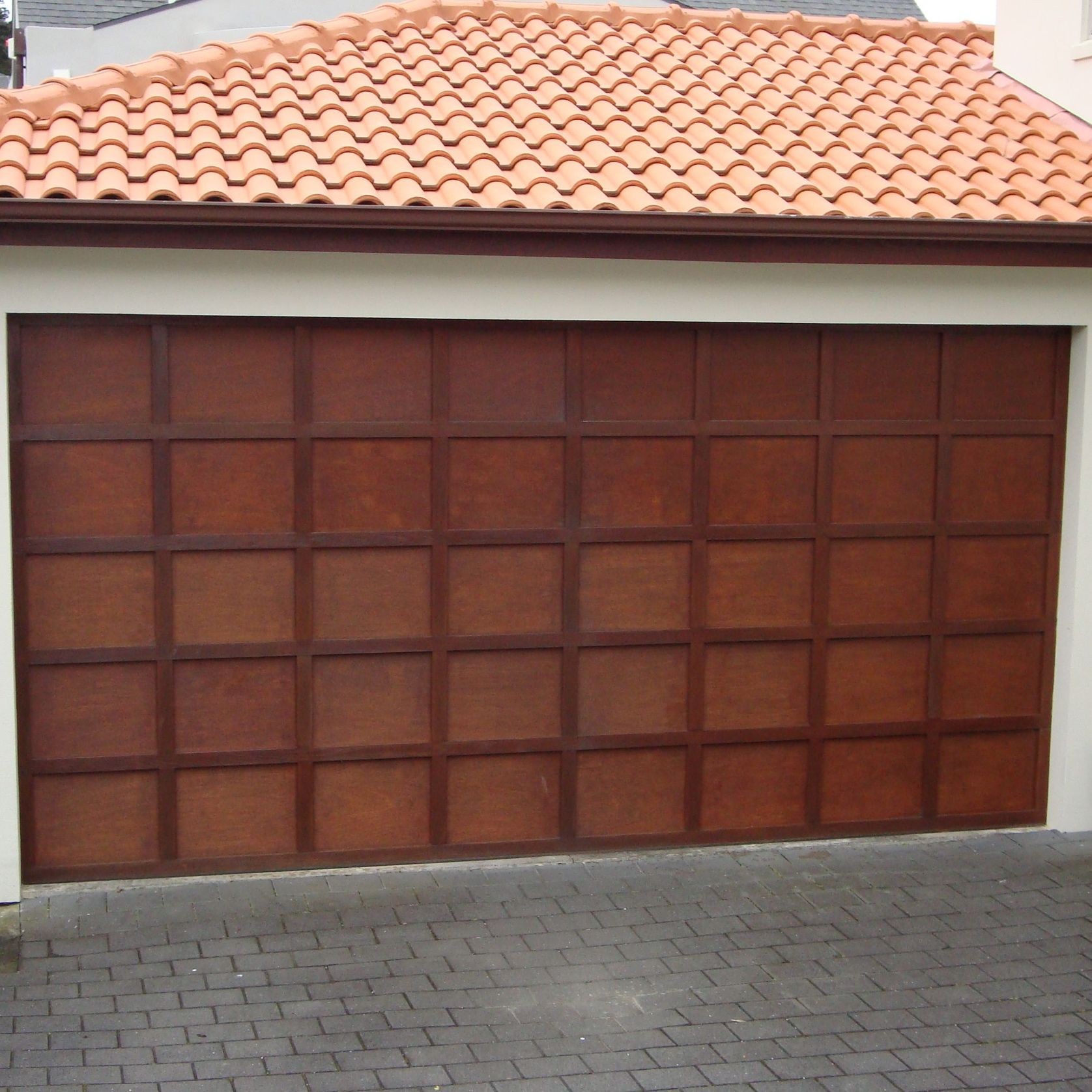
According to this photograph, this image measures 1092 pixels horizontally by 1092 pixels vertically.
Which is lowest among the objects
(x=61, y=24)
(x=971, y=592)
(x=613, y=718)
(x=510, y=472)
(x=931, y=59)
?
(x=613, y=718)

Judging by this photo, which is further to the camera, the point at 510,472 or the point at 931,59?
the point at 931,59

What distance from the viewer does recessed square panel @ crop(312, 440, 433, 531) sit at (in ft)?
23.0

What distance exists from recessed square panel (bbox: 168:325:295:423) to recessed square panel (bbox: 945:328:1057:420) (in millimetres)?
3300

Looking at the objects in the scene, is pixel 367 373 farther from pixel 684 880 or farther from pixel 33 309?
pixel 684 880

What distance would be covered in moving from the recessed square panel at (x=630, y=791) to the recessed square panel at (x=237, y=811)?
1420 millimetres

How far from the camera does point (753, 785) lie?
298 inches

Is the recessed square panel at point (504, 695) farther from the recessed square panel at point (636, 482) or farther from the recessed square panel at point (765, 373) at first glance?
the recessed square panel at point (765, 373)

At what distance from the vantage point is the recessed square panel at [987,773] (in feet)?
25.6

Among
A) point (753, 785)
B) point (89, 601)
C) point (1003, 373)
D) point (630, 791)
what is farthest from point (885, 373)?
point (89, 601)

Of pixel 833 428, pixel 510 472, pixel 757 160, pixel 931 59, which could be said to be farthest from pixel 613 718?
pixel 931 59

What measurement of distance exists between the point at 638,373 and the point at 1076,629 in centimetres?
264

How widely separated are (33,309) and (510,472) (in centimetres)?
226

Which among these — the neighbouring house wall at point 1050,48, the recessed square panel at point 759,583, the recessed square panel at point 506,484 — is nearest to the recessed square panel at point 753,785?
the recessed square panel at point 759,583

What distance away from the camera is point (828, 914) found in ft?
21.9
